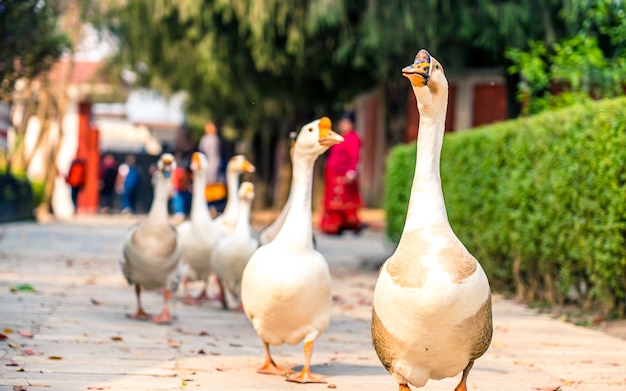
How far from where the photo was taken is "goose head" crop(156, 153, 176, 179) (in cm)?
909

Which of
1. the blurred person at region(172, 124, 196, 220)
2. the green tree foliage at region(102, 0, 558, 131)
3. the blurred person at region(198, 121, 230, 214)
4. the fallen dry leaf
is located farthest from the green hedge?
the blurred person at region(172, 124, 196, 220)

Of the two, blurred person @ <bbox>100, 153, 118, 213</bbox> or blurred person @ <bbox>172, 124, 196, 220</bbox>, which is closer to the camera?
blurred person @ <bbox>172, 124, 196, 220</bbox>

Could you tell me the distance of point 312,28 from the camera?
731 inches

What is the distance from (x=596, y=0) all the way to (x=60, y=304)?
6206mm

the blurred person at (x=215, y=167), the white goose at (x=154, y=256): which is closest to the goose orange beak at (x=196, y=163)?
the white goose at (x=154, y=256)

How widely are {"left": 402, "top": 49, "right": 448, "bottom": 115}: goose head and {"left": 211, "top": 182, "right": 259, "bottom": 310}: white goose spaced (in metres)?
4.28

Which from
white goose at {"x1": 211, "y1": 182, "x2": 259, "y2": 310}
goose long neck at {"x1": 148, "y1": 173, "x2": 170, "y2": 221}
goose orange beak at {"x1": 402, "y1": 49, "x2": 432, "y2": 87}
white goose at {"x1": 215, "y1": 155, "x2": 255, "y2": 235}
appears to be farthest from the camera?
white goose at {"x1": 215, "y1": 155, "x2": 255, "y2": 235}

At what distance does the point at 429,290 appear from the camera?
4.46 meters

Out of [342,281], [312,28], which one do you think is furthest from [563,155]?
[312,28]

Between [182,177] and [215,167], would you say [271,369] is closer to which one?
[215,167]

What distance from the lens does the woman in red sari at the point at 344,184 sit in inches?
619

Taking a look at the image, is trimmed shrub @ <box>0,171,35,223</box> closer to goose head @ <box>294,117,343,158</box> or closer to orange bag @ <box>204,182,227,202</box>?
orange bag @ <box>204,182,227,202</box>

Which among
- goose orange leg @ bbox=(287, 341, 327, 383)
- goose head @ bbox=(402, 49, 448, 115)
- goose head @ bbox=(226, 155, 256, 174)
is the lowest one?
goose orange leg @ bbox=(287, 341, 327, 383)

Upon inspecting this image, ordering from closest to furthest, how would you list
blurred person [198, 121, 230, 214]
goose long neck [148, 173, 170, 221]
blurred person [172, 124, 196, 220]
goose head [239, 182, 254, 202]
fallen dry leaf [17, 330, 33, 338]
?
1. fallen dry leaf [17, 330, 33, 338]
2. goose long neck [148, 173, 170, 221]
3. goose head [239, 182, 254, 202]
4. blurred person [198, 121, 230, 214]
5. blurred person [172, 124, 196, 220]
